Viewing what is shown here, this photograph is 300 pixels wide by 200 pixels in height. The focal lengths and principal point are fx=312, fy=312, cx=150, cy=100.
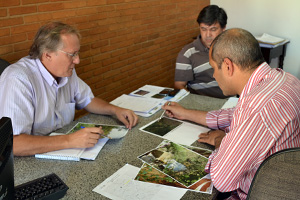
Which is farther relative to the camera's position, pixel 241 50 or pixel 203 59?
pixel 203 59

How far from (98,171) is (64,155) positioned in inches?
7.6

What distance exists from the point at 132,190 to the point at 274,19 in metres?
3.83

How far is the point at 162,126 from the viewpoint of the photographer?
174 centimetres

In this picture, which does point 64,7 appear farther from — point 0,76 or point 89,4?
point 0,76

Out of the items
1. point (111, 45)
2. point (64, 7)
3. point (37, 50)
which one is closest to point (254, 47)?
point (37, 50)

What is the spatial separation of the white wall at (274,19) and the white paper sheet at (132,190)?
3.66 m

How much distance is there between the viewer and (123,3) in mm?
3176

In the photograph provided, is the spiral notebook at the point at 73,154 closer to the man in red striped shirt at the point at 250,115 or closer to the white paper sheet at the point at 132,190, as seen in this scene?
the white paper sheet at the point at 132,190

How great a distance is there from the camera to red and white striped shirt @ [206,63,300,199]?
1.16 meters

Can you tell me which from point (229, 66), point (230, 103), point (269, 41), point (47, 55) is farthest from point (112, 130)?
point (269, 41)

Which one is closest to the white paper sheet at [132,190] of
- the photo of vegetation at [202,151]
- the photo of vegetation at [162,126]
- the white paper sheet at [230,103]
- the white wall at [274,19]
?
the photo of vegetation at [202,151]

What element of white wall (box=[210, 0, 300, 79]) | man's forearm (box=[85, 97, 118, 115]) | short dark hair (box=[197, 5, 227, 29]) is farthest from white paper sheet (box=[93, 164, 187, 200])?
white wall (box=[210, 0, 300, 79])

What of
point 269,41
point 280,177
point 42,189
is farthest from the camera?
point 269,41

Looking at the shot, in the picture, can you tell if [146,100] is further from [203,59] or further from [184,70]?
[203,59]
